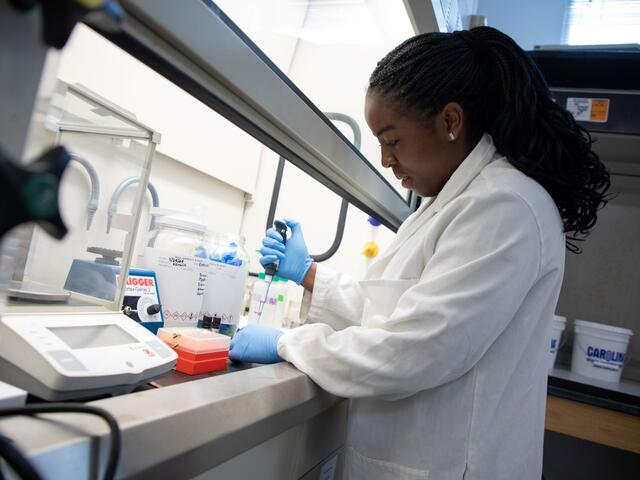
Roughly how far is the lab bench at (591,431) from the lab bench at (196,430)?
40.0 inches

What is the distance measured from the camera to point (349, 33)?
4.20ft

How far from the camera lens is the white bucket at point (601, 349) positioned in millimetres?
1626

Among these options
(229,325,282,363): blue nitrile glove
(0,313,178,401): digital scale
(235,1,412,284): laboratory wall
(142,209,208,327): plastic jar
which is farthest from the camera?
(235,1,412,284): laboratory wall

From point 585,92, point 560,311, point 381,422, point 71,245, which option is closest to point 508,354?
point 381,422

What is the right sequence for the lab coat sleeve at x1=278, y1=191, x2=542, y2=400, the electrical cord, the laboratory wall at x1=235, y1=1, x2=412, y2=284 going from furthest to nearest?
the laboratory wall at x1=235, y1=1, x2=412, y2=284
the lab coat sleeve at x1=278, y1=191, x2=542, y2=400
the electrical cord

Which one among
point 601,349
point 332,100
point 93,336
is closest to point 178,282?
point 93,336

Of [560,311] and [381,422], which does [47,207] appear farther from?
[560,311]

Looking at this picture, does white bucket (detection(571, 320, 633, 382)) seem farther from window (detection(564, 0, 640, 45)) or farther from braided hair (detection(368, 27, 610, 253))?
window (detection(564, 0, 640, 45))

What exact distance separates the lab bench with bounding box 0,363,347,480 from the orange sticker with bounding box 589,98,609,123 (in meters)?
1.38

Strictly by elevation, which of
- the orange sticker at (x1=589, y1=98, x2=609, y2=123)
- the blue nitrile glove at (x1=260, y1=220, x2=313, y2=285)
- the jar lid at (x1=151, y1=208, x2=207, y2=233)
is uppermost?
the orange sticker at (x1=589, y1=98, x2=609, y2=123)

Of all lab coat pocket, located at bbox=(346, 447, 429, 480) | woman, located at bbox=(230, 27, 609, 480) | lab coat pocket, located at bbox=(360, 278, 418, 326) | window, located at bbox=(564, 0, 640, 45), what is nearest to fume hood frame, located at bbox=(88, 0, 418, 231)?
woman, located at bbox=(230, 27, 609, 480)

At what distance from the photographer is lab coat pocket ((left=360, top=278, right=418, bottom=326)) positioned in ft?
3.13

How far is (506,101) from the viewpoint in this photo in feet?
3.11

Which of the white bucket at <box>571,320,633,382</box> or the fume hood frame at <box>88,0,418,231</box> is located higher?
the fume hood frame at <box>88,0,418,231</box>
